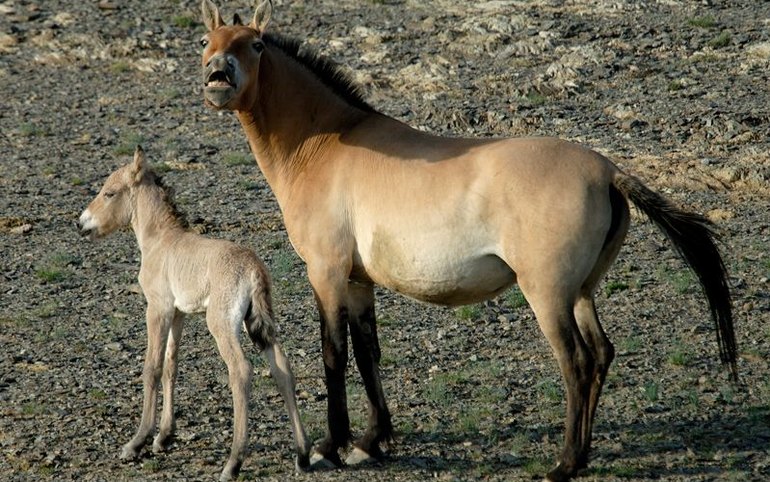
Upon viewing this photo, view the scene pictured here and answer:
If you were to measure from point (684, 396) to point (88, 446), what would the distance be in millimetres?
4502

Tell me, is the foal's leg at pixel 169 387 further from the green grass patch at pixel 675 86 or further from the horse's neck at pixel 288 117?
the green grass patch at pixel 675 86

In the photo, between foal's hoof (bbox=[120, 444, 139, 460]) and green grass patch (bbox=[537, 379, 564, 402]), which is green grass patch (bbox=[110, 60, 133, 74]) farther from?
foal's hoof (bbox=[120, 444, 139, 460])

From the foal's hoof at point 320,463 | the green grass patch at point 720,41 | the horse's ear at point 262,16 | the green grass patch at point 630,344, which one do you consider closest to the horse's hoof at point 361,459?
the foal's hoof at point 320,463

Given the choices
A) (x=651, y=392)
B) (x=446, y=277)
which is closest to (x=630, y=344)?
(x=651, y=392)

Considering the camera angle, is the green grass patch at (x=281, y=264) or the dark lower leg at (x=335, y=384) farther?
the green grass patch at (x=281, y=264)

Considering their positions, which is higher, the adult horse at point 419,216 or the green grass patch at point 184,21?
the adult horse at point 419,216

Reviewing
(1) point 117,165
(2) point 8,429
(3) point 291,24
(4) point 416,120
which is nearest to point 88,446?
(2) point 8,429

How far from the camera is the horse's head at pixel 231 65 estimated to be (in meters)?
8.84

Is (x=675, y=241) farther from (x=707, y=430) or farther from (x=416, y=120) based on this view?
(x=416, y=120)

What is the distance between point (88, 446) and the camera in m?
9.12

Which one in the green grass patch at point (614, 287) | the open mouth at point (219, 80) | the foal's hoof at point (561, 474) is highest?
the open mouth at point (219, 80)

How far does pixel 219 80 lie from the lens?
8.87 m

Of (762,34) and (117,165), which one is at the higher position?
(762,34)

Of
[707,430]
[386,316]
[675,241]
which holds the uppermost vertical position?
[675,241]
